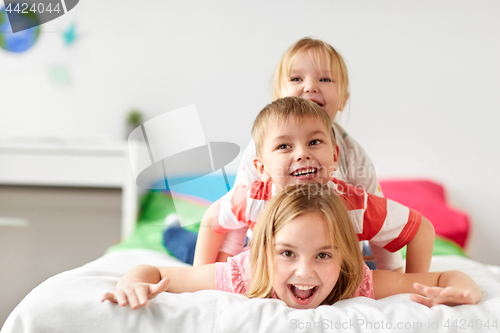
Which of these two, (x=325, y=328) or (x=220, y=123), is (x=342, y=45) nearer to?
(x=220, y=123)

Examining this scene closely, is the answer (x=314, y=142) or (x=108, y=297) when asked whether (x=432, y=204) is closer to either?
(x=314, y=142)

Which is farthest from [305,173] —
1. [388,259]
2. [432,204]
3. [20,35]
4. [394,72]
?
[20,35]

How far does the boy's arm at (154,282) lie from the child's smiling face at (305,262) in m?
0.14

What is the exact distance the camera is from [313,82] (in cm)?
99

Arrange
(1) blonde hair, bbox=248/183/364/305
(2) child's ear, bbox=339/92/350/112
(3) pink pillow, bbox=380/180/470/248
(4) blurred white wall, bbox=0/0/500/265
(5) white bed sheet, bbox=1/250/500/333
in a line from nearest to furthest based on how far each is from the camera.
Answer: (5) white bed sheet, bbox=1/250/500/333 → (1) blonde hair, bbox=248/183/364/305 → (2) child's ear, bbox=339/92/350/112 → (3) pink pillow, bbox=380/180/470/248 → (4) blurred white wall, bbox=0/0/500/265

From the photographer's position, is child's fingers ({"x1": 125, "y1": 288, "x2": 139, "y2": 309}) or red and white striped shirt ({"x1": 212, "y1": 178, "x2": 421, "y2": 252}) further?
red and white striped shirt ({"x1": 212, "y1": 178, "x2": 421, "y2": 252})

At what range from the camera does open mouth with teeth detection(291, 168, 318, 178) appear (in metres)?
0.79

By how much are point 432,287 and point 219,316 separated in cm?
32

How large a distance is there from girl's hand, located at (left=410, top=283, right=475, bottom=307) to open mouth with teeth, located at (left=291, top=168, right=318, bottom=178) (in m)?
0.25

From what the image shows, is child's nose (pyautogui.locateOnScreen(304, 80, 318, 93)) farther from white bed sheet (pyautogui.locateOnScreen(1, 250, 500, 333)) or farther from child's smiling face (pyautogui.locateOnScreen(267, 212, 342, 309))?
white bed sheet (pyautogui.locateOnScreen(1, 250, 500, 333))

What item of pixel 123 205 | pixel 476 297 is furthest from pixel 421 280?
pixel 123 205

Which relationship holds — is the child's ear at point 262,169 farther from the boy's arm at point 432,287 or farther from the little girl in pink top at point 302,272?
the boy's arm at point 432,287

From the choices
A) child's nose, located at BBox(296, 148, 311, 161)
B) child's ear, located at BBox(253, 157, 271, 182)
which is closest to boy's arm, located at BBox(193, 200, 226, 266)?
child's ear, located at BBox(253, 157, 271, 182)

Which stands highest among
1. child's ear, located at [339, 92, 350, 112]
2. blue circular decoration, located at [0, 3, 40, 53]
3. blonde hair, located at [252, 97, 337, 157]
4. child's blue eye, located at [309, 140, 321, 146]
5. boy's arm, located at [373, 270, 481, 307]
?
blue circular decoration, located at [0, 3, 40, 53]
